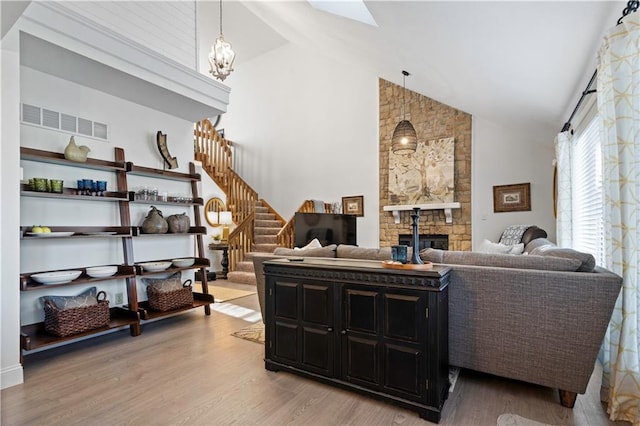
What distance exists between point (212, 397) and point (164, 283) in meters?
2.17

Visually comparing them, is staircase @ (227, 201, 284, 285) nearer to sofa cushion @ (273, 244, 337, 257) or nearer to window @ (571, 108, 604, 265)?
sofa cushion @ (273, 244, 337, 257)

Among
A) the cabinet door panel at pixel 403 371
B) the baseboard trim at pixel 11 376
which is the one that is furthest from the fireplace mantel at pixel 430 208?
the baseboard trim at pixel 11 376

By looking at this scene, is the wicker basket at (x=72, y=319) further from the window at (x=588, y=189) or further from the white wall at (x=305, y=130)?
the white wall at (x=305, y=130)

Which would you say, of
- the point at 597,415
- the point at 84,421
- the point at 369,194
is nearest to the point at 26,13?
the point at 84,421

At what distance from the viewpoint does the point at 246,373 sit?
8.67 feet

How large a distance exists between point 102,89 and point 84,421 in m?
3.20

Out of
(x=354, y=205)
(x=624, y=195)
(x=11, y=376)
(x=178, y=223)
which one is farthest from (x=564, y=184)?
(x=11, y=376)

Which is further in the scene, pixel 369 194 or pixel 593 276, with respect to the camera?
pixel 369 194

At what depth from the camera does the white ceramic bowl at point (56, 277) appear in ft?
9.61

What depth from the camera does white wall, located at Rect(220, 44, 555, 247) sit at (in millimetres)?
6250

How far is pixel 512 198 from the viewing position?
6234 mm

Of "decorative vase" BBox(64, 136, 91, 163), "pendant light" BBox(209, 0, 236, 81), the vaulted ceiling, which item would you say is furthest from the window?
"decorative vase" BBox(64, 136, 91, 163)

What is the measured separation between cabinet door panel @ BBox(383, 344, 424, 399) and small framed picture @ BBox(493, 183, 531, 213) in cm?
523

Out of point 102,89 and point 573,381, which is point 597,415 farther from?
point 102,89
